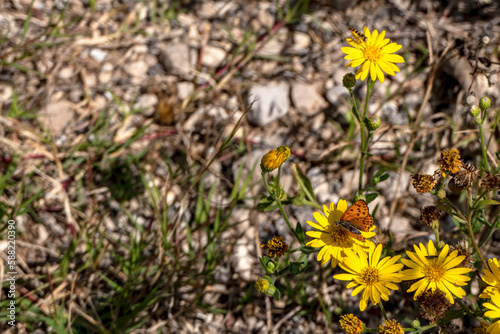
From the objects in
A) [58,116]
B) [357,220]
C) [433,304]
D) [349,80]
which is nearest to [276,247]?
[357,220]

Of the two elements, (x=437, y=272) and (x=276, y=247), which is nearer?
(x=437, y=272)

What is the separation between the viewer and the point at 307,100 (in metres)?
4.43

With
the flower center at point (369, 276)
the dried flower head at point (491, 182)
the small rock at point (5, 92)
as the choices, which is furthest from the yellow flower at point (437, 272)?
the small rock at point (5, 92)

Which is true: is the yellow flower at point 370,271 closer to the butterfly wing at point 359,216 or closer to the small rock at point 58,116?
the butterfly wing at point 359,216

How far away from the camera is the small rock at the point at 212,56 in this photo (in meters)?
4.69

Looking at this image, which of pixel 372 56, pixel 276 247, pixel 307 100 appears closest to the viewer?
pixel 276 247

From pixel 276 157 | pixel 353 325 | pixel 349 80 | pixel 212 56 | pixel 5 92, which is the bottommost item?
pixel 353 325

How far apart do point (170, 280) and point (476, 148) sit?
2.84 metres

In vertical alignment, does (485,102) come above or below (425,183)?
above

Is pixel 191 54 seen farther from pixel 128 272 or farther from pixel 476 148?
pixel 476 148

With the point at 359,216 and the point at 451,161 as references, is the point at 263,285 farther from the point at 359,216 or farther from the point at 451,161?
the point at 451,161

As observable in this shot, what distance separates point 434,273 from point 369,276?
0.36 meters

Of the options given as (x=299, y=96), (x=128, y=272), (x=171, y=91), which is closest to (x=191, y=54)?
(x=171, y=91)

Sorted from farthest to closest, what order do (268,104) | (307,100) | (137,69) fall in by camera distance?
(137,69)
(307,100)
(268,104)
